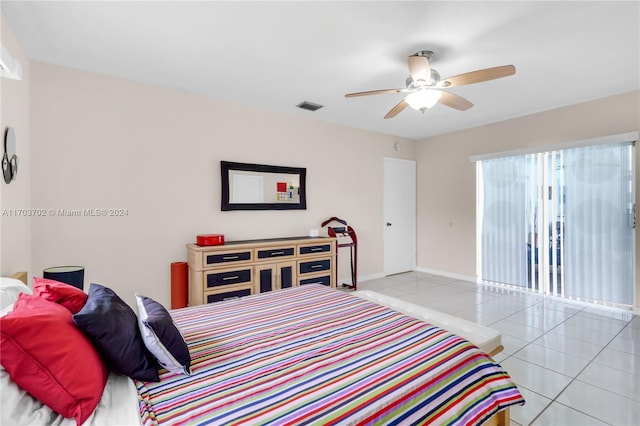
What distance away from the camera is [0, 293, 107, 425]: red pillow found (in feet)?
3.20

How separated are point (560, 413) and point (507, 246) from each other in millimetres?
3242

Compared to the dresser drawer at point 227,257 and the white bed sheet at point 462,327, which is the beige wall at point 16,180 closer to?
the dresser drawer at point 227,257

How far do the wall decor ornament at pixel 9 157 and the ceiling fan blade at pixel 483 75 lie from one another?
330cm

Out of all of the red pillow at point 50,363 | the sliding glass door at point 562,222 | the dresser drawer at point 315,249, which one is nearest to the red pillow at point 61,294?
the red pillow at point 50,363

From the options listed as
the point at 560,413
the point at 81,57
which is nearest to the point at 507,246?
the point at 560,413

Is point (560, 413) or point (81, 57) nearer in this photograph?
point (560, 413)

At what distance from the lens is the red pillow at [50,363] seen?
97 cm

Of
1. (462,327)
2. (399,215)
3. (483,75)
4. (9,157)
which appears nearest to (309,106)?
(483,75)

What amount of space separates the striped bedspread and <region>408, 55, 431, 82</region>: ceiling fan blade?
1839 millimetres

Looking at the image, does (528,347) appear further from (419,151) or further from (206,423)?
(419,151)

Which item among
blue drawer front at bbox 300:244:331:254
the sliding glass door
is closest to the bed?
blue drawer front at bbox 300:244:331:254

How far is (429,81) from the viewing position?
8.42ft

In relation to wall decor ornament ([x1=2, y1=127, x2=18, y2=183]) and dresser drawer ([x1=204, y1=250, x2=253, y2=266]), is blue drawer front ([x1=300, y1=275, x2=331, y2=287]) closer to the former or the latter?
dresser drawer ([x1=204, y1=250, x2=253, y2=266])

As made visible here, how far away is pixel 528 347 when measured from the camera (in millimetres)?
2775
